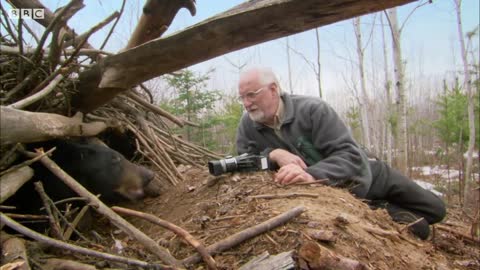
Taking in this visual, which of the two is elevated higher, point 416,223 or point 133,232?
point 133,232

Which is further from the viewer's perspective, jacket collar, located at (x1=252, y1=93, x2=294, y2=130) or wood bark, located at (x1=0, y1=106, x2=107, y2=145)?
jacket collar, located at (x1=252, y1=93, x2=294, y2=130)

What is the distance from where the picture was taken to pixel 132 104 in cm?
416

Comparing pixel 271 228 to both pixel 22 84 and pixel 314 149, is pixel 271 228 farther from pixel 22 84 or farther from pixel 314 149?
pixel 22 84

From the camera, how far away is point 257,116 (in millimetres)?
3266

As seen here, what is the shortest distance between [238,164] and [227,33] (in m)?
1.41

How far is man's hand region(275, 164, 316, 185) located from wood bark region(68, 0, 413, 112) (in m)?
1.02

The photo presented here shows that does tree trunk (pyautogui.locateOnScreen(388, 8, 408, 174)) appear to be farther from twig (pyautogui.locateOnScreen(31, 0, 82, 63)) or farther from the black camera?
twig (pyautogui.locateOnScreen(31, 0, 82, 63))

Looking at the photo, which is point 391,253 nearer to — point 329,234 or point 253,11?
point 329,234

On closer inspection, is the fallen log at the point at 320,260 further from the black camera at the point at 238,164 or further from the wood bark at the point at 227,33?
the black camera at the point at 238,164

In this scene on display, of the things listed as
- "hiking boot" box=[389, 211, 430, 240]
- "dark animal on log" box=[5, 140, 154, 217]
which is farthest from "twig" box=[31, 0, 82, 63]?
"hiking boot" box=[389, 211, 430, 240]

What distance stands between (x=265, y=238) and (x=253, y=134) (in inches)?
68.0

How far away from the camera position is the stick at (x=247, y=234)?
5.79ft

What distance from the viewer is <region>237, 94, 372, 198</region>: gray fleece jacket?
2.87m

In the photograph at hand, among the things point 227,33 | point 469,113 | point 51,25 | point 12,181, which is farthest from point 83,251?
point 469,113
